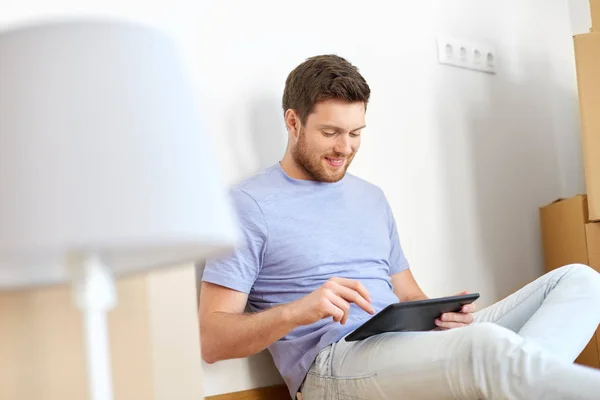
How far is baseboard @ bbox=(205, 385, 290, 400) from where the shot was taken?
1.49 m

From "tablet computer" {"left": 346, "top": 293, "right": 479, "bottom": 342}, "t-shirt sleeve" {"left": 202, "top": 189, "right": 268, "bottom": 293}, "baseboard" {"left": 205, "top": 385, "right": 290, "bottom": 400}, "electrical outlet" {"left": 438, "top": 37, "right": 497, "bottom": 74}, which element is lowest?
"baseboard" {"left": 205, "top": 385, "right": 290, "bottom": 400}

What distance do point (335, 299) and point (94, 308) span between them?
633mm

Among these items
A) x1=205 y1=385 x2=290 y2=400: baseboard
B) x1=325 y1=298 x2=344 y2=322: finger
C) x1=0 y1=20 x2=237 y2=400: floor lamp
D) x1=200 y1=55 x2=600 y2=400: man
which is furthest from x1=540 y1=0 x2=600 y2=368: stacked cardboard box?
x1=0 y1=20 x2=237 y2=400: floor lamp

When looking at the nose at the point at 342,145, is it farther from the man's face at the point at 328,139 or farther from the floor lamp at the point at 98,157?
the floor lamp at the point at 98,157

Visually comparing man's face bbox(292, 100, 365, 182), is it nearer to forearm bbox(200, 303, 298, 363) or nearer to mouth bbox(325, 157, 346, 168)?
mouth bbox(325, 157, 346, 168)

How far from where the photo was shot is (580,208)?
73.1 inches

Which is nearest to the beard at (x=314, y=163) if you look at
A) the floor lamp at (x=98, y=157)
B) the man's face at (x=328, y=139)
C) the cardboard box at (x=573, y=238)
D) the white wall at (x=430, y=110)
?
the man's face at (x=328, y=139)

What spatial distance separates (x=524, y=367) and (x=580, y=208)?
A: 3.21 ft

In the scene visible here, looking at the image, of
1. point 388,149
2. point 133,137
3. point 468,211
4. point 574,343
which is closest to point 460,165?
point 468,211

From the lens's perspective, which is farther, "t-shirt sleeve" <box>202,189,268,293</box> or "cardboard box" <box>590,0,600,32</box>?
"cardboard box" <box>590,0,600,32</box>

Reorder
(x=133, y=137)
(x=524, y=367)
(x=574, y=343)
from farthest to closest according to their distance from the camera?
(x=574, y=343) < (x=524, y=367) < (x=133, y=137)

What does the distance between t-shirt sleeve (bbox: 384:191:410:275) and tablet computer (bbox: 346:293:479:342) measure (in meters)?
0.35

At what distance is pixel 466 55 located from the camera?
6.89ft

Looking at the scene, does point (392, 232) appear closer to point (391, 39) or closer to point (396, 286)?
point (396, 286)
